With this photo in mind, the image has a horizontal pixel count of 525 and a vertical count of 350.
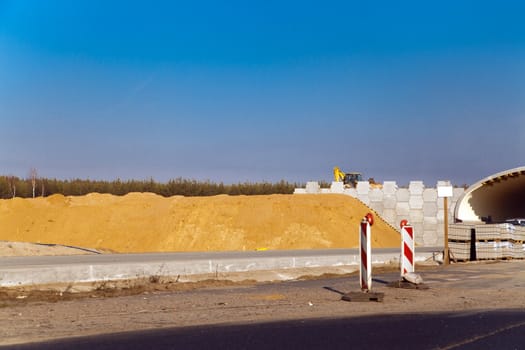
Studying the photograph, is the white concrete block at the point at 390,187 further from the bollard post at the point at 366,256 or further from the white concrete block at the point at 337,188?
the bollard post at the point at 366,256

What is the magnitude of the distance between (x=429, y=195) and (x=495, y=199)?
14.7 feet

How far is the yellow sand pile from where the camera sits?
4388cm

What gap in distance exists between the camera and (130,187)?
80.1 m

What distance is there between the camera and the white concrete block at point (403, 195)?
48969 millimetres

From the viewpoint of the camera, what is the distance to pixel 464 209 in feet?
145

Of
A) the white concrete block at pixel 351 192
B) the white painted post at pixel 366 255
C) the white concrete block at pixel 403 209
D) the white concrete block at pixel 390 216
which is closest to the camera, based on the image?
the white painted post at pixel 366 255

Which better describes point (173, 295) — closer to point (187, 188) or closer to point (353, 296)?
point (353, 296)

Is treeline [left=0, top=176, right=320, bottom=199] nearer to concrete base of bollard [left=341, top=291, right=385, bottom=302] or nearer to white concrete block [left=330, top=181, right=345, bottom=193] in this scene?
white concrete block [left=330, top=181, right=345, bottom=193]

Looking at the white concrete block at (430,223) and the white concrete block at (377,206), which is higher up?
the white concrete block at (377,206)

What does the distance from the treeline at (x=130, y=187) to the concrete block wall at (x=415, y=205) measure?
28.6 meters

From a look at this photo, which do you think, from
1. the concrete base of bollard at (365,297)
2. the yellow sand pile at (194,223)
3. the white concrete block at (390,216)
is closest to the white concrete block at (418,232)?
the white concrete block at (390,216)

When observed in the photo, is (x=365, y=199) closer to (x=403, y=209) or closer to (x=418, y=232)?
(x=403, y=209)

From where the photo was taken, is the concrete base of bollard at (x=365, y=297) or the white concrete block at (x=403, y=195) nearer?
the concrete base of bollard at (x=365, y=297)

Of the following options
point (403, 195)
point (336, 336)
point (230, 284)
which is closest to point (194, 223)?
point (403, 195)
